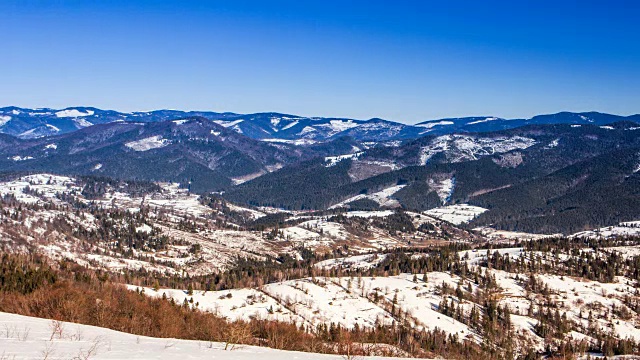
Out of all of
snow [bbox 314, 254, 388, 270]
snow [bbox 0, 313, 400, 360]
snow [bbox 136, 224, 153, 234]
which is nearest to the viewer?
snow [bbox 0, 313, 400, 360]

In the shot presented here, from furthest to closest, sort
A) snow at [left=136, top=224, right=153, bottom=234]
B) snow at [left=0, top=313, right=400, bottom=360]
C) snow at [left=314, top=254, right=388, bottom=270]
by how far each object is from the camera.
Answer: snow at [left=136, top=224, right=153, bottom=234], snow at [left=314, top=254, right=388, bottom=270], snow at [left=0, top=313, right=400, bottom=360]

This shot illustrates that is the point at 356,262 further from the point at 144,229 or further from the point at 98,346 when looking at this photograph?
the point at 98,346

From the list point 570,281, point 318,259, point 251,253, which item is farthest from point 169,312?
point 251,253

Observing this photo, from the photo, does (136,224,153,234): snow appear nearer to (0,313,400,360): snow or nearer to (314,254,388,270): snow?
(314,254,388,270): snow

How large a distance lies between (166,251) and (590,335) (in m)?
134

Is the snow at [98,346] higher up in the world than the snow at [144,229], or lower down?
higher up

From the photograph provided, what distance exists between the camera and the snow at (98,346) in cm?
1806

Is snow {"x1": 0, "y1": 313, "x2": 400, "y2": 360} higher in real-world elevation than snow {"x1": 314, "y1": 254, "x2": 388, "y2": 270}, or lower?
higher

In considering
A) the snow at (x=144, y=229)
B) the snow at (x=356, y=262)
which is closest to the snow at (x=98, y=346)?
the snow at (x=356, y=262)

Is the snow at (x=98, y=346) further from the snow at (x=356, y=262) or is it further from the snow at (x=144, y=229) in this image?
the snow at (x=144, y=229)

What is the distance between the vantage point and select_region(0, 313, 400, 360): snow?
18062 mm

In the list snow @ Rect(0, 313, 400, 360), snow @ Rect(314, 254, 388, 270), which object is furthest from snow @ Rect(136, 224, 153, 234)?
snow @ Rect(0, 313, 400, 360)

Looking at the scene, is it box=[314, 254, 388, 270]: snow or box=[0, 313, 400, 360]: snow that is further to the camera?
box=[314, 254, 388, 270]: snow

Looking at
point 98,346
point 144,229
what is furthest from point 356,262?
point 98,346
